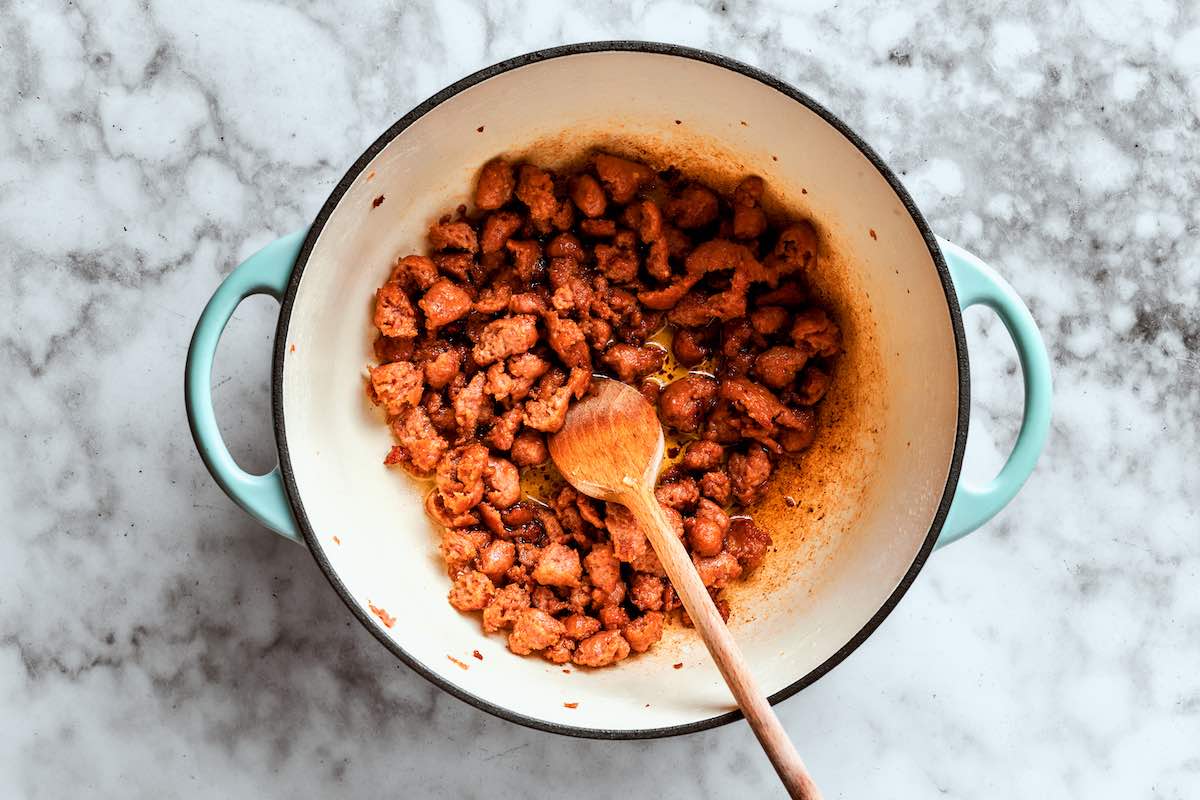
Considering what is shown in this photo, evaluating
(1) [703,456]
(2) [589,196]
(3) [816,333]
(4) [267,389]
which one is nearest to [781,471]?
(1) [703,456]

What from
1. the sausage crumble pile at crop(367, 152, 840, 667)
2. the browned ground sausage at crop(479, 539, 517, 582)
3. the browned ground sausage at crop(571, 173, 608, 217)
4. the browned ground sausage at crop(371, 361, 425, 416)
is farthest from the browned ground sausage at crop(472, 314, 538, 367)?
the browned ground sausage at crop(479, 539, 517, 582)

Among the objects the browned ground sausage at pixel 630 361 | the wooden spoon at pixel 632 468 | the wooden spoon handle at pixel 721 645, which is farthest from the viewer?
the browned ground sausage at pixel 630 361

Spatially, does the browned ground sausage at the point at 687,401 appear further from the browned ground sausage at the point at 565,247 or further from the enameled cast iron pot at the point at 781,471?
the browned ground sausage at the point at 565,247

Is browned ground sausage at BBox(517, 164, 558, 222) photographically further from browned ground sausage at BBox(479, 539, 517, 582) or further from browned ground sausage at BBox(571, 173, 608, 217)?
browned ground sausage at BBox(479, 539, 517, 582)

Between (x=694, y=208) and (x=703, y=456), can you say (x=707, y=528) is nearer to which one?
(x=703, y=456)

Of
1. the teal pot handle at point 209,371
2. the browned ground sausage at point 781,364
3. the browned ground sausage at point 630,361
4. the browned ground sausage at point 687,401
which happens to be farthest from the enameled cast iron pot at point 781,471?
the browned ground sausage at point 630,361

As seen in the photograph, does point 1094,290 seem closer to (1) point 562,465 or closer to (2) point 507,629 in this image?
(1) point 562,465
